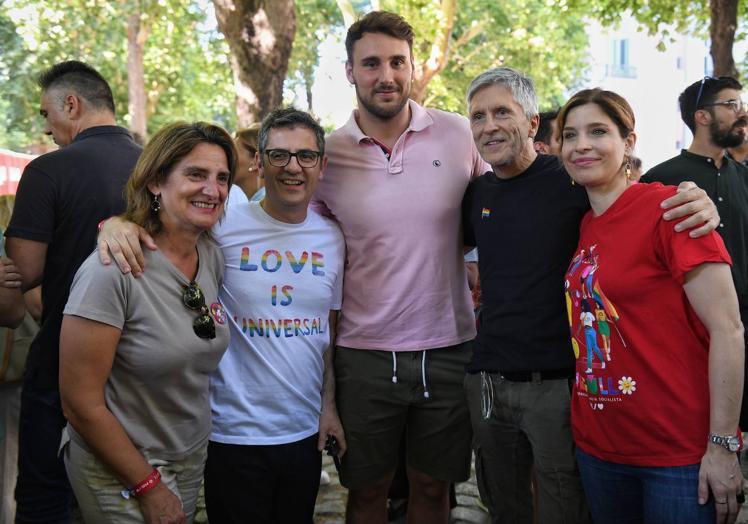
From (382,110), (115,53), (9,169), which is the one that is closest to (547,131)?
(382,110)

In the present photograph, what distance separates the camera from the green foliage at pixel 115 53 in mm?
14961

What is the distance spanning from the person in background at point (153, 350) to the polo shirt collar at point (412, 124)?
901mm

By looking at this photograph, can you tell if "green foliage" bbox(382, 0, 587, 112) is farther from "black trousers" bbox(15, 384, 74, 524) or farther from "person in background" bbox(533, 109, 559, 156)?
"black trousers" bbox(15, 384, 74, 524)

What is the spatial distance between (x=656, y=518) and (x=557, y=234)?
1159 mm

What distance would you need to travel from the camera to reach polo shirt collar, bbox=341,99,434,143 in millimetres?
3619

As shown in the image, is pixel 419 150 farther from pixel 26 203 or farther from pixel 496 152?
pixel 26 203

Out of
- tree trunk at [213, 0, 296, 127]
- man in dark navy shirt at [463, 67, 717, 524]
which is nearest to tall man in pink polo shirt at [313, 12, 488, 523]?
man in dark navy shirt at [463, 67, 717, 524]

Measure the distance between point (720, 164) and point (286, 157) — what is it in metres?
3.35

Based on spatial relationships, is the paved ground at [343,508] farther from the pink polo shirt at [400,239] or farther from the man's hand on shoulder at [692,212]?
the man's hand on shoulder at [692,212]

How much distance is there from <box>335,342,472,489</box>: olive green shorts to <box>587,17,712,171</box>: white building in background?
123 ft

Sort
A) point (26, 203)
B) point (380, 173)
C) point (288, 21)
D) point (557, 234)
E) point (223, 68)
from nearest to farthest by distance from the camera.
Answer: point (557, 234)
point (380, 173)
point (26, 203)
point (288, 21)
point (223, 68)

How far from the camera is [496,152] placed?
10.5 ft

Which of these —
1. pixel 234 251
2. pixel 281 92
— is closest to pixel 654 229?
pixel 234 251

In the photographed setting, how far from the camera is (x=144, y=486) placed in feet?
8.24
